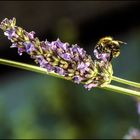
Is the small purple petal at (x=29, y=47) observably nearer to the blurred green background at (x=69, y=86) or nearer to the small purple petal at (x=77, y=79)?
the small purple petal at (x=77, y=79)

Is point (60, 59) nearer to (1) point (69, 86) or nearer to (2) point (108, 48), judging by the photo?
(2) point (108, 48)

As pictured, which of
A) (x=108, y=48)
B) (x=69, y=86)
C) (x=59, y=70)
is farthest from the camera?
(x=69, y=86)

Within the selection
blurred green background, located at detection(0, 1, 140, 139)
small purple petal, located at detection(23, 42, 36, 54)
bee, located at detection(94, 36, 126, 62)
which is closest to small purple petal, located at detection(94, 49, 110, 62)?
bee, located at detection(94, 36, 126, 62)

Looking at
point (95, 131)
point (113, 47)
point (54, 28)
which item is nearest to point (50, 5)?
point (54, 28)

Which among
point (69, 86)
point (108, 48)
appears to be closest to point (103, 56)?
point (108, 48)

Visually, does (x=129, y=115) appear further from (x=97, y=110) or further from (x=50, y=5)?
(x=50, y=5)

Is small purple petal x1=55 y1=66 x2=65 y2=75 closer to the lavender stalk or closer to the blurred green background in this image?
the lavender stalk

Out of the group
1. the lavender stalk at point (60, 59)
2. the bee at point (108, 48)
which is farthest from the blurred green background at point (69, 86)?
the lavender stalk at point (60, 59)
